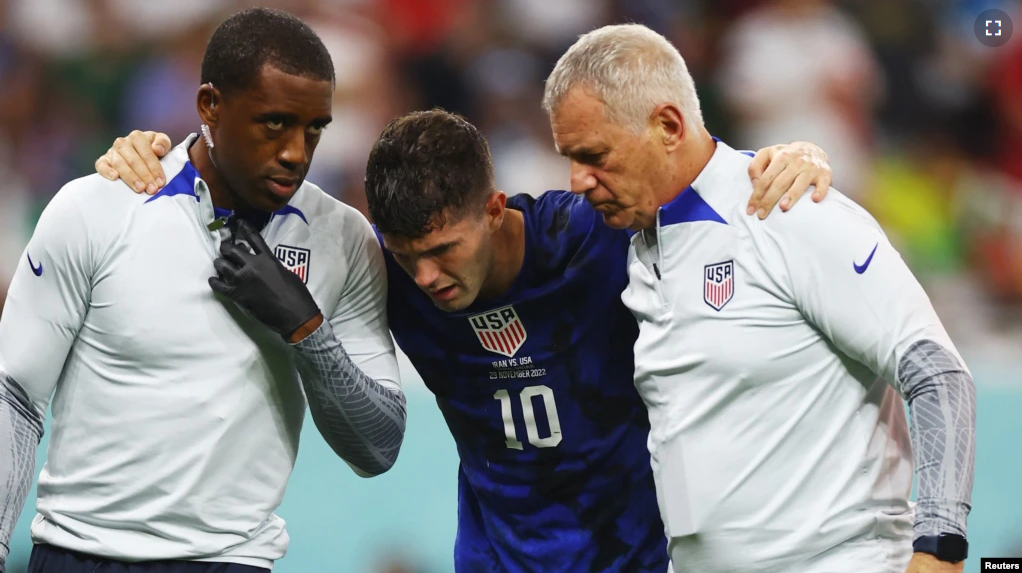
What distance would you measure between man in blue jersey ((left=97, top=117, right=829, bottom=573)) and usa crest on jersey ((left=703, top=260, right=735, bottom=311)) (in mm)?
475

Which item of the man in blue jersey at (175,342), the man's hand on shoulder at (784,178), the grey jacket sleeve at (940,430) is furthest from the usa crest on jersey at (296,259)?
the grey jacket sleeve at (940,430)

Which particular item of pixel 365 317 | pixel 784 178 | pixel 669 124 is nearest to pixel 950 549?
pixel 784 178

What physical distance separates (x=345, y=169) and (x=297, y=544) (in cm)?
222

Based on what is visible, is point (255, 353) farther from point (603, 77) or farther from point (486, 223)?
point (603, 77)

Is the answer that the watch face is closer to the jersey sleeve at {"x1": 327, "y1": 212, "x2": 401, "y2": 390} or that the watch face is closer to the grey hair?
the grey hair

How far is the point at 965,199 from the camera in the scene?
709 centimetres

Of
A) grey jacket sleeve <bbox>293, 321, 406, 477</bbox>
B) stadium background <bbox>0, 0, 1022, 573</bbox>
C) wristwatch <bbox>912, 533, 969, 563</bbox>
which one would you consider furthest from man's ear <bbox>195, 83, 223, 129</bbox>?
stadium background <bbox>0, 0, 1022, 573</bbox>

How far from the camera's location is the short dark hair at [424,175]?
10.2 ft

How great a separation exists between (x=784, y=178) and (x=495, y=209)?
77 cm

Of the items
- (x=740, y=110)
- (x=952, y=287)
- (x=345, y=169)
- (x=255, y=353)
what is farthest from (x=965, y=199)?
(x=255, y=353)

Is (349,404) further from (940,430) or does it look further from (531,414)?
(940,430)

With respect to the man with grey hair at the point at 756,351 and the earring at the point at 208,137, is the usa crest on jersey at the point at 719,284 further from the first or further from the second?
the earring at the point at 208,137

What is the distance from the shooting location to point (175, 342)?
3.00m

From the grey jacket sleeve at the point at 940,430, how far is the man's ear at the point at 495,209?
3.66ft
